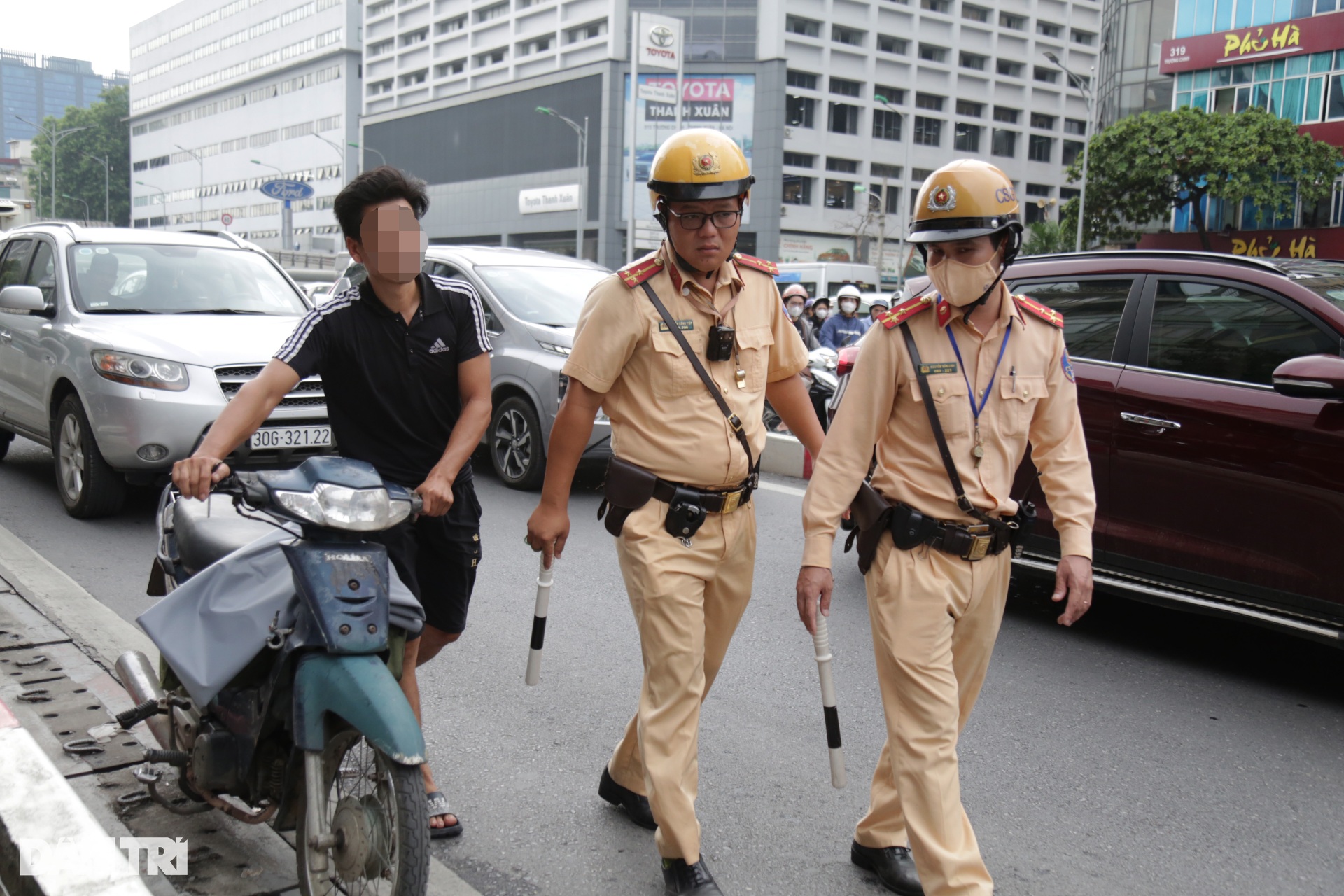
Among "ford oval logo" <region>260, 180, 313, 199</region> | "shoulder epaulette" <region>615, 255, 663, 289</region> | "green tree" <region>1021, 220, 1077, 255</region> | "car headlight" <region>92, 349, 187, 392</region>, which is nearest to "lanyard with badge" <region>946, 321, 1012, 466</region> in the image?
"shoulder epaulette" <region>615, 255, 663, 289</region>

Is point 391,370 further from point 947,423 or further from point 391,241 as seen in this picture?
point 947,423

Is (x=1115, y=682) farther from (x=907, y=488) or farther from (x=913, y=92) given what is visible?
(x=913, y=92)

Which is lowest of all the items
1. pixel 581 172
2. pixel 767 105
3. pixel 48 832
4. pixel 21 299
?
pixel 48 832

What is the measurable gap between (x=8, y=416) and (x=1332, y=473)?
834cm

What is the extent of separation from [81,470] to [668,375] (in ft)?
18.4

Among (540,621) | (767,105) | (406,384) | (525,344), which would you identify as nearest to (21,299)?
(525,344)

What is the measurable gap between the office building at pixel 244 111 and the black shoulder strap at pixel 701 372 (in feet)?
264

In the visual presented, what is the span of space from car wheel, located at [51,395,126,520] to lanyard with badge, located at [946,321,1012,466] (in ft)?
19.6

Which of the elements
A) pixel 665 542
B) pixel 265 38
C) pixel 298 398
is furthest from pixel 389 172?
pixel 265 38

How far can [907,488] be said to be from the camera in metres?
2.96

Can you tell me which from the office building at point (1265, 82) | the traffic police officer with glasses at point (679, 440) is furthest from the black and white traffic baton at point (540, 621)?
the office building at point (1265, 82)

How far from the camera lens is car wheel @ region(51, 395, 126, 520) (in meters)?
7.23

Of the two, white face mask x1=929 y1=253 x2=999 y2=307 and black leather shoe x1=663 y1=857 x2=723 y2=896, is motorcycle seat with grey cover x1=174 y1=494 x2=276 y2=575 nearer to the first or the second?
black leather shoe x1=663 y1=857 x2=723 y2=896

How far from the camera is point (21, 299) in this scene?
7328mm
